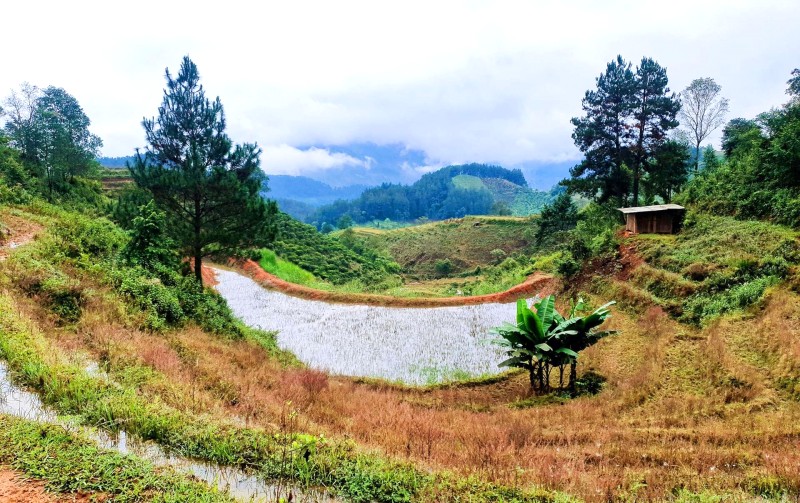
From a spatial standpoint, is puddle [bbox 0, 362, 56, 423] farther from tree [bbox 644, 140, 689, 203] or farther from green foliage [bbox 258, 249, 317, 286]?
tree [bbox 644, 140, 689, 203]

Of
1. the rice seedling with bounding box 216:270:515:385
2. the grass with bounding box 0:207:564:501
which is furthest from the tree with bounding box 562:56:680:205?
the grass with bounding box 0:207:564:501

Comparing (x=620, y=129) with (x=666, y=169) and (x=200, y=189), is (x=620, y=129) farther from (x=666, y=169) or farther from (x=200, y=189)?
(x=200, y=189)

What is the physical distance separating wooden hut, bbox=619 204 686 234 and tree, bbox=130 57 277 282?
15.4 metres

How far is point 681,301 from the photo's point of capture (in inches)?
452

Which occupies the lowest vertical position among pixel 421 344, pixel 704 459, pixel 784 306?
pixel 421 344

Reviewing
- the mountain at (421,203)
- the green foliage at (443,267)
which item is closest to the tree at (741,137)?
the green foliage at (443,267)

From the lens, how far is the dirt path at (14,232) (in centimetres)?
987

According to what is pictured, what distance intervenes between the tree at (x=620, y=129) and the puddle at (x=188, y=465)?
81.1 ft

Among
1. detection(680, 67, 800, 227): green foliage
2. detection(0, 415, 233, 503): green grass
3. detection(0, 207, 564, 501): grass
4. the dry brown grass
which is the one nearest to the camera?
detection(0, 415, 233, 503): green grass

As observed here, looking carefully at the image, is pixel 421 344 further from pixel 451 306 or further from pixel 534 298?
pixel 534 298

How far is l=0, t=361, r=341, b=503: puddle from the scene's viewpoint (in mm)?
3406

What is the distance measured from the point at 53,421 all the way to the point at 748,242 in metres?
16.7

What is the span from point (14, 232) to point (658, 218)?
23.3m

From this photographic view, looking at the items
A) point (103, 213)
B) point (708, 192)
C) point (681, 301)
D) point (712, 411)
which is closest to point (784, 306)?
point (681, 301)
